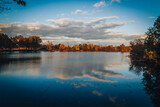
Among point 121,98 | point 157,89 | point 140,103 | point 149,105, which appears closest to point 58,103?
point 121,98

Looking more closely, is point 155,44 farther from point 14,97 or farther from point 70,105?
point 14,97

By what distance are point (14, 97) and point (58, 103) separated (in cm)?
413

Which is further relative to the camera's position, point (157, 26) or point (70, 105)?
point (157, 26)

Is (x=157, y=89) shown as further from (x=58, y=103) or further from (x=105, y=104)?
(x=58, y=103)

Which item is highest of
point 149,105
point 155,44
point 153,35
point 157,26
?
point 157,26

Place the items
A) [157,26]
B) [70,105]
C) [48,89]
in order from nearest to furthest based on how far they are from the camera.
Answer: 1. [70,105]
2. [48,89]
3. [157,26]

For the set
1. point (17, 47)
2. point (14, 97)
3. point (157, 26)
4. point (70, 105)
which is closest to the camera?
point (70, 105)

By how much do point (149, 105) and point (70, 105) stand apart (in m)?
6.21

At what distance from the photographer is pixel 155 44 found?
29188 millimetres

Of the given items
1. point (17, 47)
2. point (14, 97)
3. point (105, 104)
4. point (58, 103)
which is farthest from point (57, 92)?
point (17, 47)

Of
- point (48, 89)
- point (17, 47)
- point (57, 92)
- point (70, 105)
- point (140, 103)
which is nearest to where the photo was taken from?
point (70, 105)

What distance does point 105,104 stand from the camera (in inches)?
328

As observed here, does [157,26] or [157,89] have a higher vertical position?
[157,26]

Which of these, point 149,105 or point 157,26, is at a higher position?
point 157,26
